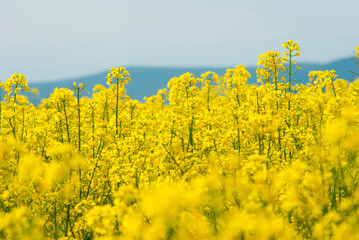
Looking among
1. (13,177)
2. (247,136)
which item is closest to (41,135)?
(13,177)

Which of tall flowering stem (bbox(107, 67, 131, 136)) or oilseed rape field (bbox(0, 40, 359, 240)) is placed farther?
tall flowering stem (bbox(107, 67, 131, 136))

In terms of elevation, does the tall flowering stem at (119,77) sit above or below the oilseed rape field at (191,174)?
above

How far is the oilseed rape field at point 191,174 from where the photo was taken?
274 centimetres

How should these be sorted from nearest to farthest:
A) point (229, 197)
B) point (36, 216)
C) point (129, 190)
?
1. point (229, 197)
2. point (129, 190)
3. point (36, 216)

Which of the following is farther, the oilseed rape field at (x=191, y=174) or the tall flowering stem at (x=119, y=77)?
the tall flowering stem at (x=119, y=77)

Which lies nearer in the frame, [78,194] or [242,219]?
[242,219]

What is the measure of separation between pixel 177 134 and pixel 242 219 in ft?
10.8

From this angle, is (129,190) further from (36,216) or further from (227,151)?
(227,151)

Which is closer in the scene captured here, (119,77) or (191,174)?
(191,174)

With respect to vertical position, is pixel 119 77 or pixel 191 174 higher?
pixel 119 77

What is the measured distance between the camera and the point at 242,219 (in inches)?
104

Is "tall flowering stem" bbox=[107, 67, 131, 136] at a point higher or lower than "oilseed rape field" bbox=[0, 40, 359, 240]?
higher

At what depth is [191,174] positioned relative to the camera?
4293 mm

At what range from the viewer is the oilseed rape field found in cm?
274
